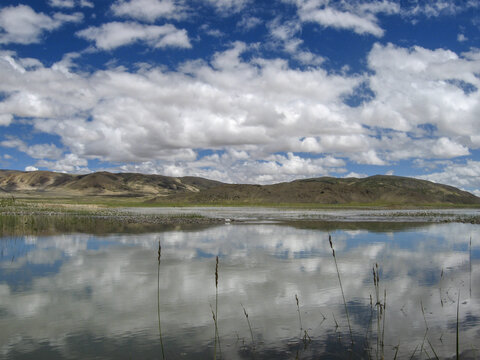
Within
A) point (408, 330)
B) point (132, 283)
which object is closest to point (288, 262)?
point (132, 283)

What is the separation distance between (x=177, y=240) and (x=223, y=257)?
Result: 346 inches

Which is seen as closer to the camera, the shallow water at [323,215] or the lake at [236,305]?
the lake at [236,305]

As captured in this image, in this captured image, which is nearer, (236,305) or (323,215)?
(236,305)

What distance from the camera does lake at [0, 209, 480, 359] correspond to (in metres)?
8.48

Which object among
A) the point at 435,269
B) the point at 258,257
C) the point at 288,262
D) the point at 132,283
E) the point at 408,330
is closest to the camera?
the point at 408,330

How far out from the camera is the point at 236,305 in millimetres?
11742

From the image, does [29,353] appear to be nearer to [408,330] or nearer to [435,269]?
[408,330]

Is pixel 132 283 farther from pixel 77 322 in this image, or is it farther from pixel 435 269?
pixel 435 269

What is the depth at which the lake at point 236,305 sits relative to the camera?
27.8 feet

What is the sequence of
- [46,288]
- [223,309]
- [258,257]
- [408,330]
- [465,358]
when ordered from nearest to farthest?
[465,358], [408,330], [223,309], [46,288], [258,257]

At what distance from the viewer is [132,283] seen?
1447 cm

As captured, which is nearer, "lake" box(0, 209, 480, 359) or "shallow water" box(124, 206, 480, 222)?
"lake" box(0, 209, 480, 359)

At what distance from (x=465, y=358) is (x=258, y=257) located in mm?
13115

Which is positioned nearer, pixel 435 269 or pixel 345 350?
pixel 345 350
